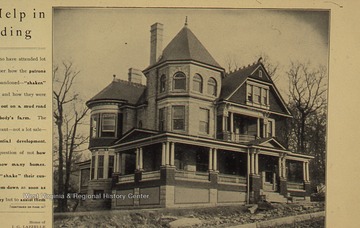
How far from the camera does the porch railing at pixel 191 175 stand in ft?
12.3

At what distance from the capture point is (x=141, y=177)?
12.3 ft

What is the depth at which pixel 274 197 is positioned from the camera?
12.6 ft

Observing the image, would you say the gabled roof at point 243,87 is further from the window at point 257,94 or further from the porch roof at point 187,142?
the porch roof at point 187,142

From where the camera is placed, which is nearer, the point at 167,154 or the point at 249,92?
the point at 167,154

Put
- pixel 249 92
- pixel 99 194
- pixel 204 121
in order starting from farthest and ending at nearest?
1. pixel 249 92
2. pixel 204 121
3. pixel 99 194

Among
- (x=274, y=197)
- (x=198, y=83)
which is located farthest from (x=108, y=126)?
(x=274, y=197)

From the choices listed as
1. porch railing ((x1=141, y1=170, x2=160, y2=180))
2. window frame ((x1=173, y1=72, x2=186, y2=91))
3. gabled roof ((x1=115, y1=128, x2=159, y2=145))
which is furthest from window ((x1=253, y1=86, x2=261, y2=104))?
porch railing ((x1=141, y1=170, x2=160, y2=180))

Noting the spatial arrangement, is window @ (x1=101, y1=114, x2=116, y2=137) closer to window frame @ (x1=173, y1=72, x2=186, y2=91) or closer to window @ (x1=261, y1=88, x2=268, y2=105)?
window frame @ (x1=173, y1=72, x2=186, y2=91)

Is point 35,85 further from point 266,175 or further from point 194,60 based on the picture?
point 266,175

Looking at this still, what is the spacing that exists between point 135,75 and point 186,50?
37 cm

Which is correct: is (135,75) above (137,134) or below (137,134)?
above

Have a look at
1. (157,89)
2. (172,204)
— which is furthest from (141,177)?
(157,89)

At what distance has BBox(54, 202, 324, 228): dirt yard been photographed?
3.69 metres

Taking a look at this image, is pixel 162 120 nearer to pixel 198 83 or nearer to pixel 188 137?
pixel 188 137
